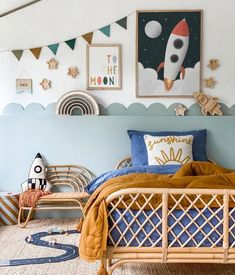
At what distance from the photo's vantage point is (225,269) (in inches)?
126

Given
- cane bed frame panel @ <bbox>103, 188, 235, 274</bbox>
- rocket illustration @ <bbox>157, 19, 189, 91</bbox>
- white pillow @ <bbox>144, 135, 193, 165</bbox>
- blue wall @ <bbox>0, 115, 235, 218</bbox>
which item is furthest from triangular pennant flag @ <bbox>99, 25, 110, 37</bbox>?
cane bed frame panel @ <bbox>103, 188, 235, 274</bbox>

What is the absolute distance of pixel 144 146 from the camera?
4.59m

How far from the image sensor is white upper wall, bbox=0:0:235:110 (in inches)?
190

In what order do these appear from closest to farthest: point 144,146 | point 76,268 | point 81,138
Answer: point 76,268
point 144,146
point 81,138

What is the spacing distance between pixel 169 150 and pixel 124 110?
671mm

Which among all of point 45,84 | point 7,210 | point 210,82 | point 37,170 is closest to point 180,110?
point 210,82

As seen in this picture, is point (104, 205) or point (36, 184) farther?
point (36, 184)

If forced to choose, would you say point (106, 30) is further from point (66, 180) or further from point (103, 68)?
point (66, 180)

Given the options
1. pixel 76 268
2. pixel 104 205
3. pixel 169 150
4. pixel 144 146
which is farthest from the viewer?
pixel 144 146

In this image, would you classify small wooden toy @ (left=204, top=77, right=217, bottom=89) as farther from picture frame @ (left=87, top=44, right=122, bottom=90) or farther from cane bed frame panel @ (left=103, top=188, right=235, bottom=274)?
cane bed frame panel @ (left=103, top=188, right=235, bottom=274)

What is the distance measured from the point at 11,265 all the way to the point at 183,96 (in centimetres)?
245

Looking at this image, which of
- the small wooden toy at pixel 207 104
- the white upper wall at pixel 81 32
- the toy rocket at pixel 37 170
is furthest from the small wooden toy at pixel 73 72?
the small wooden toy at pixel 207 104

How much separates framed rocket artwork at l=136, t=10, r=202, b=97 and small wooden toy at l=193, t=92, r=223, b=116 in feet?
0.50

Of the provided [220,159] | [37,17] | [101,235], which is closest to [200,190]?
[101,235]
